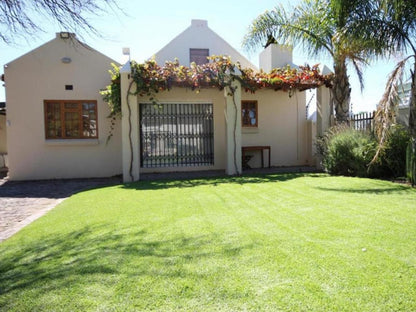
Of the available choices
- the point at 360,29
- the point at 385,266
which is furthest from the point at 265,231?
the point at 360,29

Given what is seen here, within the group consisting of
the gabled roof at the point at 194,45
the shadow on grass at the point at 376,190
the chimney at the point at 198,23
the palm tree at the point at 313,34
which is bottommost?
the shadow on grass at the point at 376,190


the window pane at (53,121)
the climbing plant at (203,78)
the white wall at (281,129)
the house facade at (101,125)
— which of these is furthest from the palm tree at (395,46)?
the window pane at (53,121)

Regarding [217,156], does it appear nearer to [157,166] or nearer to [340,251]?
[157,166]

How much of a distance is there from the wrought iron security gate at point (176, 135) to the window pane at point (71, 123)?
92.8 inches

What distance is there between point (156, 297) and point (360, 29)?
7.99 meters

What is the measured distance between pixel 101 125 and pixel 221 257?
9262mm

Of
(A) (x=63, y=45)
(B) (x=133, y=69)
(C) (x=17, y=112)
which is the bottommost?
(C) (x=17, y=112)

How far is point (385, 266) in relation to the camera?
109 inches

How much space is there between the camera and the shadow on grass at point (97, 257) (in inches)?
112

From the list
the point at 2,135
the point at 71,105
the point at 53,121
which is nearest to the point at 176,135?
the point at 71,105

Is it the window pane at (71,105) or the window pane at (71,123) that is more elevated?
the window pane at (71,105)

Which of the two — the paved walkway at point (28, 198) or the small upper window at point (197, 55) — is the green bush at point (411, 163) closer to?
the paved walkway at point (28, 198)

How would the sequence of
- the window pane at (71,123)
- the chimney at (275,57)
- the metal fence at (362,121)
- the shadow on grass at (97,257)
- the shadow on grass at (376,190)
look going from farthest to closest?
the chimney at (275,57) → the window pane at (71,123) → the metal fence at (362,121) → the shadow on grass at (376,190) → the shadow on grass at (97,257)

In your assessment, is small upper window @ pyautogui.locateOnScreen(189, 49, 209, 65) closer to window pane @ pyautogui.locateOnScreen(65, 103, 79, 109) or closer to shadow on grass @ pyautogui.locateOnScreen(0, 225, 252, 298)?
window pane @ pyautogui.locateOnScreen(65, 103, 79, 109)
